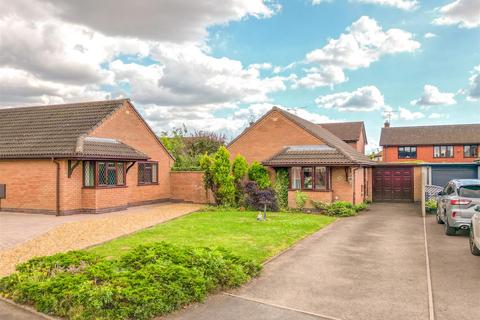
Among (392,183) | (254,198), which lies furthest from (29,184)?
(392,183)

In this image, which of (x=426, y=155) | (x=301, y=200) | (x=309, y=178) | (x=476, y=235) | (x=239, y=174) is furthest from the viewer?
(x=426, y=155)

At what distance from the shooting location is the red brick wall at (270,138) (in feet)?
72.4

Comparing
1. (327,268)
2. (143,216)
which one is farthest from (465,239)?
(143,216)

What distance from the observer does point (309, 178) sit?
20.2 metres

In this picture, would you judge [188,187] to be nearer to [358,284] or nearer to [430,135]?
[358,284]

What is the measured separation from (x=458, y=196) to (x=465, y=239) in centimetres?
139

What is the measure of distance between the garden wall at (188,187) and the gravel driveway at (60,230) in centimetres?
363

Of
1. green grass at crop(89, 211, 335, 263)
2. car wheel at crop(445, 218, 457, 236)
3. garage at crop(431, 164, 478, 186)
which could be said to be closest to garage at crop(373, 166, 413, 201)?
garage at crop(431, 164, 478, 186)

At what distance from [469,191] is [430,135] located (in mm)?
38436

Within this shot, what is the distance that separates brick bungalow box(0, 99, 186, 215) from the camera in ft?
59.0

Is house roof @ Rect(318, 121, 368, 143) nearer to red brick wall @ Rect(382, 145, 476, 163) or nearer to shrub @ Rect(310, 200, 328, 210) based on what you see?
red brick wall @ Rect(382, 145, 476, 163)

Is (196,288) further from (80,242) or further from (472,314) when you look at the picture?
(80,242)

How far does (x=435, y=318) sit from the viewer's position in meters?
5.84

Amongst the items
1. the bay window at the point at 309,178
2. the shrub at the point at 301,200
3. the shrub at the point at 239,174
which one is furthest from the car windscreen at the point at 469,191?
the shrub at the point at 239,174
